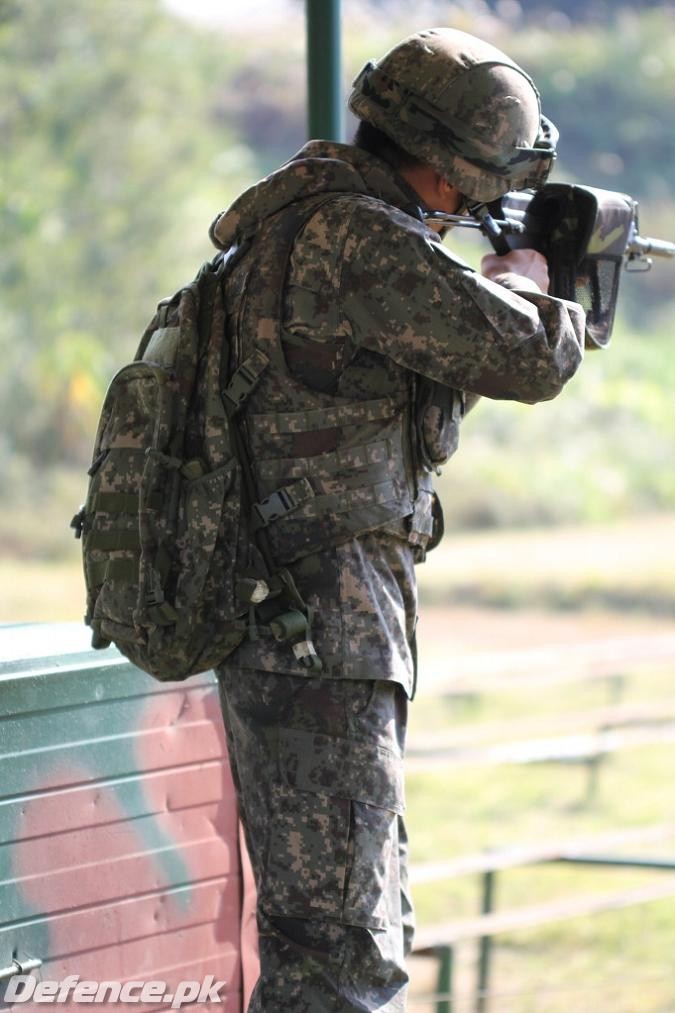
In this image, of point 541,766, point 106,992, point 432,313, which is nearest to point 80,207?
point 541,766

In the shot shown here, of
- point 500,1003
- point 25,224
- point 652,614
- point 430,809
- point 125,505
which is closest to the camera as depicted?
point 125,505

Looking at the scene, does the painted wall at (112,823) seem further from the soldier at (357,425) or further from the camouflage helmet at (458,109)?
the camouflage helmet at (458,109)

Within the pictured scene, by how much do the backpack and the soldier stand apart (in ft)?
0.10

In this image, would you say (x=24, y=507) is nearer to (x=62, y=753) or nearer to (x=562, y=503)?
(x=562, y=503)

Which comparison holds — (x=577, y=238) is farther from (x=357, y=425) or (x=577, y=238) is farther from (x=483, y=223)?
(x=357, y=425)

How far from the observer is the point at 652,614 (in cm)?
1516

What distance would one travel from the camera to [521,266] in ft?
7.22

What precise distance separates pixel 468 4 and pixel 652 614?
7.46 m

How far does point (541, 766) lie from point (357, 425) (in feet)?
35.9

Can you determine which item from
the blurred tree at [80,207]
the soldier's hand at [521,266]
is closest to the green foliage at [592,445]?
the blurred tree at [80,207]

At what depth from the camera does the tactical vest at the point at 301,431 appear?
1913 millimetres

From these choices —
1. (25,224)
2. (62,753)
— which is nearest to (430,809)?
(25,224)

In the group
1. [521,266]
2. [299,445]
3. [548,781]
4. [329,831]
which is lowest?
[548,781]

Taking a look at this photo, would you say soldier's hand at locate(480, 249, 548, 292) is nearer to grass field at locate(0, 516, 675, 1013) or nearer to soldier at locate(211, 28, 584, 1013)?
soldier at locate(211, 28, 584, 1013)
